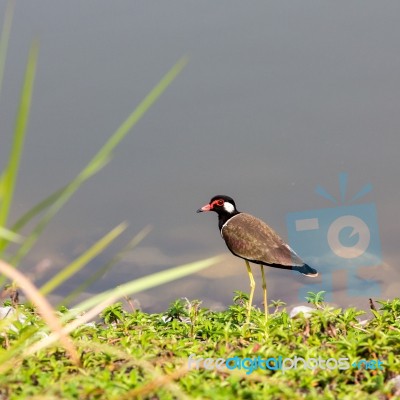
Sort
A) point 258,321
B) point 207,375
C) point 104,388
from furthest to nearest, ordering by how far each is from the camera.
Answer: point 258,321 → point 207,375 → point 104,388

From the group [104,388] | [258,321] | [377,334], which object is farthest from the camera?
[258,321]

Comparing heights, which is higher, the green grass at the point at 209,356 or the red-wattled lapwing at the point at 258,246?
the red-wattled lapwing at the point at 258,246

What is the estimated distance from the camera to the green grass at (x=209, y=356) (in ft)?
15.7

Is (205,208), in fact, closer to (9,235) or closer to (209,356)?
(209,356)

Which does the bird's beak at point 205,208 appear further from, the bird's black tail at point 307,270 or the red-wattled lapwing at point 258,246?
the bird's black tail at point 307,270

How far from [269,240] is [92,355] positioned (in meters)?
3.86

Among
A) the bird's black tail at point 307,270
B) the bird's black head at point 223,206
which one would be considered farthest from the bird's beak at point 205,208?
the bird's black tail at point 307,270

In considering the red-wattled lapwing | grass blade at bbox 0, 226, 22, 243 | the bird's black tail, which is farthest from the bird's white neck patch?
grass blade at bbox 0, 226, 22, 243

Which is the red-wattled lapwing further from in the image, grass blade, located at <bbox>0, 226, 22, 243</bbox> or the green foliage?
grass blade, located at <bbox>0, 226, 22, 243</bbox>

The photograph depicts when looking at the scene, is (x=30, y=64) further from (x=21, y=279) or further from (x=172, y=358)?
Result: (x=172, y=358)

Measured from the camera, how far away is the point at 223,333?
669 centimetres

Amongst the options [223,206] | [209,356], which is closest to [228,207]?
[223,206]

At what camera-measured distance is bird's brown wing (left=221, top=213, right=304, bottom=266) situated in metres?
8.95

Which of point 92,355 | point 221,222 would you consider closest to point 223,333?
point 92,355
